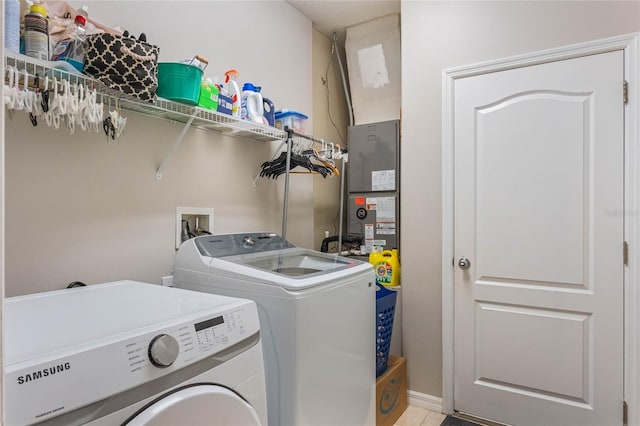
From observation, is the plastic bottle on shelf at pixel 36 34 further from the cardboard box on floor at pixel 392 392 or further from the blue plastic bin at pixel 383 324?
the cardboard box on floor at pixel 392 392

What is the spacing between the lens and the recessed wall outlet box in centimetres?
187

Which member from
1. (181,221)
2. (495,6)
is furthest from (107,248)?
(495,6)

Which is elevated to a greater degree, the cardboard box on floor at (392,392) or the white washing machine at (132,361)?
the white washing machine at (132,361)

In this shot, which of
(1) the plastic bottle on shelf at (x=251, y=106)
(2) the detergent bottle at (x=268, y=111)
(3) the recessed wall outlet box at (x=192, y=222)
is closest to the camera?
(3) the recessed wall outlet box at (x=192, y=222)

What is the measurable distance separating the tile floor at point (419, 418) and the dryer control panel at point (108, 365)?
5.55 ft

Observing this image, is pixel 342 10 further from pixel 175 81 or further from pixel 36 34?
pixel 36 34

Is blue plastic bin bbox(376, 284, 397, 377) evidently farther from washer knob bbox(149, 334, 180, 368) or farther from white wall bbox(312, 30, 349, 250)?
washer knob bbox(149, 334, 180, 368)

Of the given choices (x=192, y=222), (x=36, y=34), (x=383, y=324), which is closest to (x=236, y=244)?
(x=192, y=222)

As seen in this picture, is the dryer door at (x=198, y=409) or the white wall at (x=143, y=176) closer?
the dryer door at (x=198, y=409)

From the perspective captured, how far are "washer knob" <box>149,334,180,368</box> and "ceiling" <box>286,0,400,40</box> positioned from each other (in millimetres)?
2609

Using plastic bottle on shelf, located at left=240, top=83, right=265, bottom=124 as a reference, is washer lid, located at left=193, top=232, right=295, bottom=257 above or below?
below

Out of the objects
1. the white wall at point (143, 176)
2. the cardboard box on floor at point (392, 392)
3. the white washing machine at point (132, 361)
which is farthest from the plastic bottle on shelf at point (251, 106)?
the cardboard box on floor at point (392, 392)

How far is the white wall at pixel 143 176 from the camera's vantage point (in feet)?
4.40

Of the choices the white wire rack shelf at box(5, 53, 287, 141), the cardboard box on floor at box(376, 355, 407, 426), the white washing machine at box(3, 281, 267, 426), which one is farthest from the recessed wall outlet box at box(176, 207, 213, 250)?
the cardboard box on floor at box(376, 355, 407, 426)
